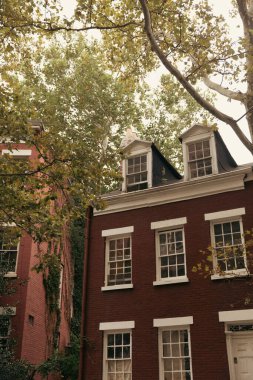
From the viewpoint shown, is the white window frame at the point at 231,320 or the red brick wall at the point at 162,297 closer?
the white window frame at the point at 231,320

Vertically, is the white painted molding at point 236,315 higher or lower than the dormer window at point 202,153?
lower

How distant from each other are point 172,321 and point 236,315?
204 cm

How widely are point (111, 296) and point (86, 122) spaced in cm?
1613

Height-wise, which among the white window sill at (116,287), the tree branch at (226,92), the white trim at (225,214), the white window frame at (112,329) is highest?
the tree branch at (226,92)

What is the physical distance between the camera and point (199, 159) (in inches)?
600

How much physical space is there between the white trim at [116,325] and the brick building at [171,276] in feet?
0.11

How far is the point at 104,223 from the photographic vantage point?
16000 mm

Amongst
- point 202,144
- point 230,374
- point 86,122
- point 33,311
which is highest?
point 86,122

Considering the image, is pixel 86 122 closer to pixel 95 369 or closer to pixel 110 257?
pixel 110 257

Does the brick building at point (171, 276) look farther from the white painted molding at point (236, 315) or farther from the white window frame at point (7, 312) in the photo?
the white window frame at point (7, 312)

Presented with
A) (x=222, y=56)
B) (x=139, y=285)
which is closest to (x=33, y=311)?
(x=139, y=285)

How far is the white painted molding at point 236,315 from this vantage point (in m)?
12.1

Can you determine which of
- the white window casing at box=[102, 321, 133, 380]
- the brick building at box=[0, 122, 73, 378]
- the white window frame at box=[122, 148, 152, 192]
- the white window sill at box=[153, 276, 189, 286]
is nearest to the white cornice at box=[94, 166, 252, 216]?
the white window frame at box=[122, 148, 152, 192]

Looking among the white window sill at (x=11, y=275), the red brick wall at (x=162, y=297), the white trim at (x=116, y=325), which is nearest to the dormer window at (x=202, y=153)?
the red brick wall at (x=162, y=297)
